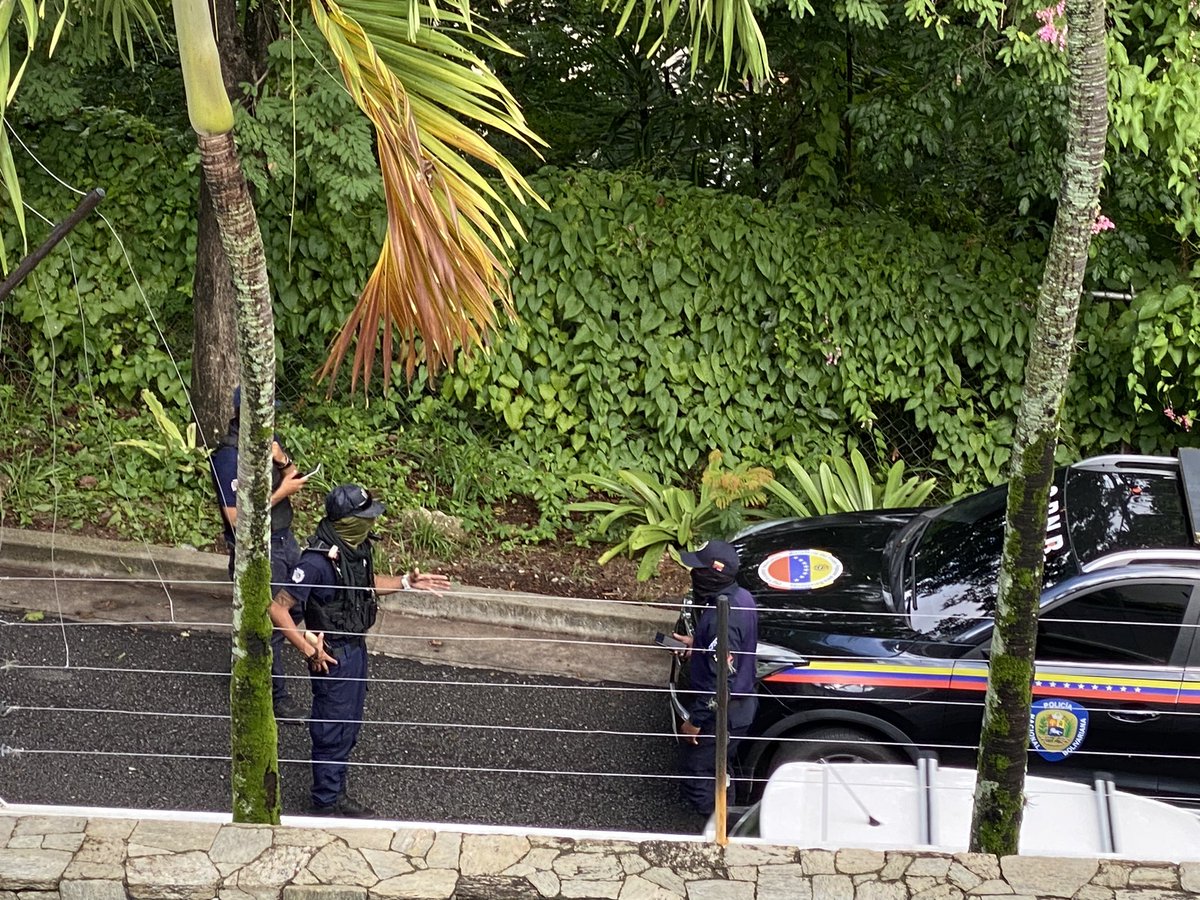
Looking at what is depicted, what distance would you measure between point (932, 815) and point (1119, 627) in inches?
56.6

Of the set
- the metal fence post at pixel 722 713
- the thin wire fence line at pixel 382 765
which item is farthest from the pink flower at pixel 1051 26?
the thin wire fence line at pixel 382 765

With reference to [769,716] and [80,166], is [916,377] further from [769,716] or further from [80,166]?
[80,166]

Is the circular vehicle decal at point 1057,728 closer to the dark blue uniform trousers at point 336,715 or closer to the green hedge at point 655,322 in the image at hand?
the dark blue uniform trousers at point 336,715

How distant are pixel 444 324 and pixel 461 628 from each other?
3.19 m

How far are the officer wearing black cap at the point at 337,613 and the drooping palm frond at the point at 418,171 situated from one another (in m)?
0.92

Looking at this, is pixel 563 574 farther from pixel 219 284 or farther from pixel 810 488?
pixel 219 284

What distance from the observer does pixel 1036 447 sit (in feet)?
14.2

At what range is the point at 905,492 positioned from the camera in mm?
8734

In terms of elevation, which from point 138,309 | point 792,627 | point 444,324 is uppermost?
point 444,324

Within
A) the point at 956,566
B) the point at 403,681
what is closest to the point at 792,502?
the point at 956,566

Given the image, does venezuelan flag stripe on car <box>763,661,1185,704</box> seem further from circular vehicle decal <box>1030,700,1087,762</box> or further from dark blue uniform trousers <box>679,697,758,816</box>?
dark blue uniform trousers <box>679,697,758,816</box>

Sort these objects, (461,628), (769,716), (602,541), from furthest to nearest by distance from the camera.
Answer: (602,541)
(461,628)
(769,716)

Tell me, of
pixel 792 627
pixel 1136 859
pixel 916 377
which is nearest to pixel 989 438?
pixel 916 377

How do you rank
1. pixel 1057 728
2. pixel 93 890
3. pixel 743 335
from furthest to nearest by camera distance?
pixel 743 335
pixel 1057 728
pixel 93 890
